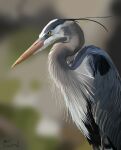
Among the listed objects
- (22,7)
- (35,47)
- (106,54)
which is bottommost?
(106,54)

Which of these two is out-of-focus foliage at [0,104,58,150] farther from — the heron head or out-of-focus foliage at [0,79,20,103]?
the heron head

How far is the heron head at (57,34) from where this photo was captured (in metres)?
2.43

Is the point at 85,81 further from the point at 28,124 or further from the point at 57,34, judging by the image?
the point at 28,124

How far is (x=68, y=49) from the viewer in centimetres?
243

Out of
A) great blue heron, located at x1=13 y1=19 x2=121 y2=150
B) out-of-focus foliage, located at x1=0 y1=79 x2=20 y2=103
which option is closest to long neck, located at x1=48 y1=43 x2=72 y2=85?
great blue heron, located at x1=13 y1=19 x2=121 y2=150

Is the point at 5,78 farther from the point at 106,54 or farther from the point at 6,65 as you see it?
the point at 106,54

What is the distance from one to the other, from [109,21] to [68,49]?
24 centimetres

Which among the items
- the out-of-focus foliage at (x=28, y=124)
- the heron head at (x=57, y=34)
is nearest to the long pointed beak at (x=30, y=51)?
the heron head at (x=57, y=34)

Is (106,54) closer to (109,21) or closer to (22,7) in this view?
(109,21)

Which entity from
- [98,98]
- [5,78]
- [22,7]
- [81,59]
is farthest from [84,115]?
[22,7]

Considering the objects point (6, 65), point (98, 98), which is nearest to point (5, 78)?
point (6, 65)

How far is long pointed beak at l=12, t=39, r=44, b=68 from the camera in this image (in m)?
2.46

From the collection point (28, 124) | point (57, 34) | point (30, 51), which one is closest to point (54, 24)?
point (57, 34)

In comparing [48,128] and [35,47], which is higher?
[35,47]
